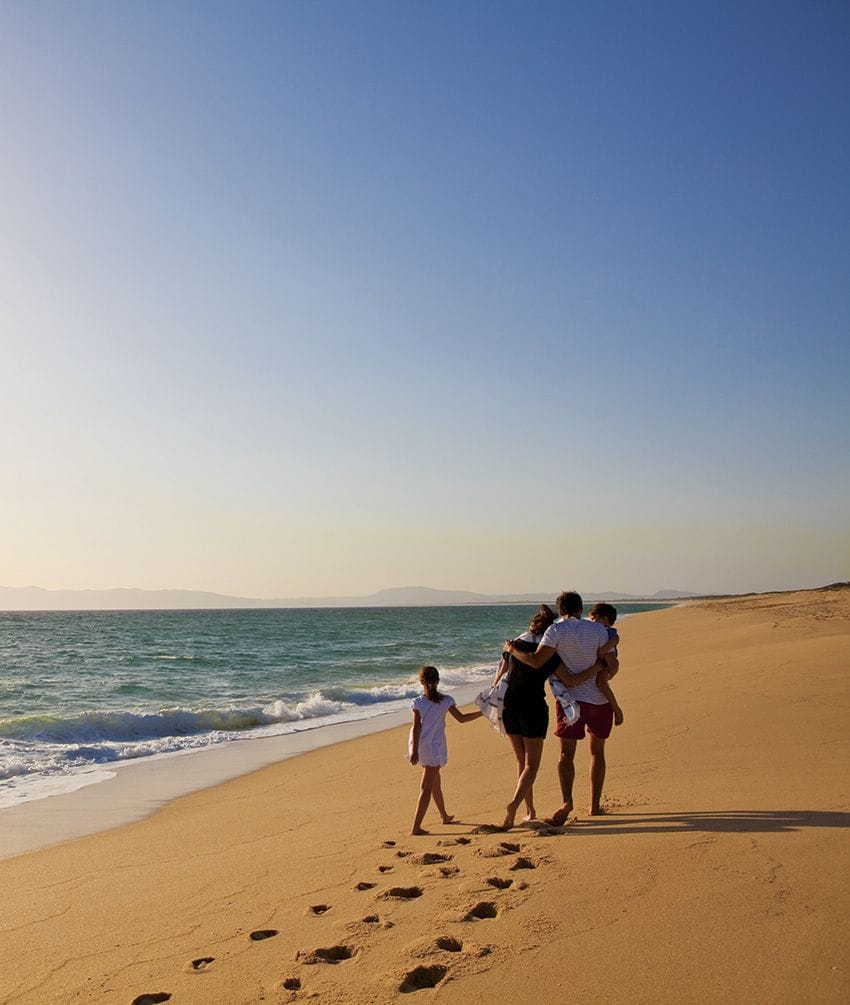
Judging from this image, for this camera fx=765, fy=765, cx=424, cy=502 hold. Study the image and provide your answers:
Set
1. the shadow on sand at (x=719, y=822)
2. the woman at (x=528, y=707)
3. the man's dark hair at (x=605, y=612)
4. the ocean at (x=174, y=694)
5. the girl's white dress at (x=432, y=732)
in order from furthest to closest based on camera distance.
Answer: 1. the ocean at (x=174, y=694)
2. the girl's white dress at (x=432, y=732)
3. the man's dark hair at (x=605, y=612)
4. the woman at (x=528, y=707)
5. the shadow on sand at (x=719, y=822)

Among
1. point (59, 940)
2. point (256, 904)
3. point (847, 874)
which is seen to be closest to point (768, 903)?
point (847, 874)

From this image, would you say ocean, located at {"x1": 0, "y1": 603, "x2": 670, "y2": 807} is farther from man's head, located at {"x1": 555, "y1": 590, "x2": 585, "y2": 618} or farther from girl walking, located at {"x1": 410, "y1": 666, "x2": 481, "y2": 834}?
man's head, located at {"x1": 555, "y1": 590, "x2": 585, "y2": 618}

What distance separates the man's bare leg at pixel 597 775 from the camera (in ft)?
20.2

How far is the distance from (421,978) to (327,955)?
0.61m

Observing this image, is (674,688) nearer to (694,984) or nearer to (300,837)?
(300,837)

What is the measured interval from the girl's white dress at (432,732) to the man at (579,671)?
1058mm

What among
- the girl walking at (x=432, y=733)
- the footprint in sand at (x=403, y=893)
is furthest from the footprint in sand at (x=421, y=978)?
the girl walking at (x=432, y=733)

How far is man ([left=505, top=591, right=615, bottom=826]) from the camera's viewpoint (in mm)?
6141

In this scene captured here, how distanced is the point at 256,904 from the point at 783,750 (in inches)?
229

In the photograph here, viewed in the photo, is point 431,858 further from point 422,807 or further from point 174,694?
point 174,694

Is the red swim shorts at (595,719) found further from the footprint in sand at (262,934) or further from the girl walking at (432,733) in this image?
the footprint in sand at (262,934)

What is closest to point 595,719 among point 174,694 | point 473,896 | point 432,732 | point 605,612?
point 605,612

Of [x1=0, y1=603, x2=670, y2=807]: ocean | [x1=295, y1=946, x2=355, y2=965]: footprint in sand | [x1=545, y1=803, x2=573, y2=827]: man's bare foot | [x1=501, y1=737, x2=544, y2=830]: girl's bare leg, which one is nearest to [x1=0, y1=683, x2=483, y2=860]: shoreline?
[x1=0, y1=603, x2=670, y2=807]: ocean

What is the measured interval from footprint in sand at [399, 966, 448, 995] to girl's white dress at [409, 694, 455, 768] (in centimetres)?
327
